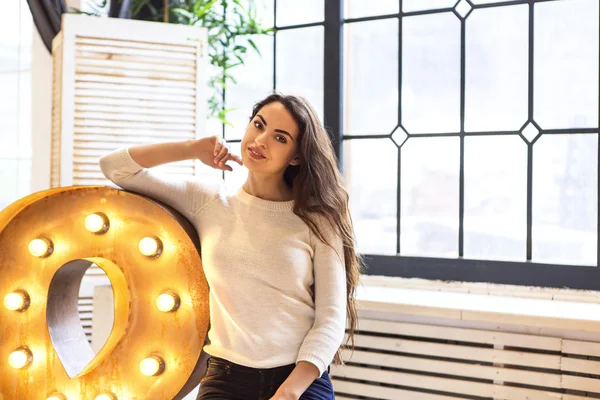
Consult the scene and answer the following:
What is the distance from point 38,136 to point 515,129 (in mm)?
2119

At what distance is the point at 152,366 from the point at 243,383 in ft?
0.74

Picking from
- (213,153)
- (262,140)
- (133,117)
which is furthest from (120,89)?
(262,140)

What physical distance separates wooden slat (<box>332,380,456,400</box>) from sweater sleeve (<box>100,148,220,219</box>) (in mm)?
982

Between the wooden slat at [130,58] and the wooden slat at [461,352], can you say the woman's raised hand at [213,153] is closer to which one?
the wooden slat at [461,352]

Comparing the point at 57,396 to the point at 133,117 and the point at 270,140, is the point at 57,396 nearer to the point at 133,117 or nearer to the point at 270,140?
the point at 270,140

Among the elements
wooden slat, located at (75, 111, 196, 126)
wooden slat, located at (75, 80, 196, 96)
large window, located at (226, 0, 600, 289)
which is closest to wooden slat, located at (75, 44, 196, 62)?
wooden slat, located at (75, 80, 196, 96)

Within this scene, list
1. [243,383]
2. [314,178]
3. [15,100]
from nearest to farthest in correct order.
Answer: [243,383], [314,178], [15,100]

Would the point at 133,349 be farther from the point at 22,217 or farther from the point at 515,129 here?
the point at 515,129

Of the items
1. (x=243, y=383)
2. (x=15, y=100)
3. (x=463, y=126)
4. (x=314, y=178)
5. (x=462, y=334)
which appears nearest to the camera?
(x=243, y=383)

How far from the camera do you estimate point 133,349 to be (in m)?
1.70

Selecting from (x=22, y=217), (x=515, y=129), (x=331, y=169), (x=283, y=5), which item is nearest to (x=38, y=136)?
(x=283, y=5)

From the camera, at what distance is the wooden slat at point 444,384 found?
216 centimetres

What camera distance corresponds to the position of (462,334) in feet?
7.39

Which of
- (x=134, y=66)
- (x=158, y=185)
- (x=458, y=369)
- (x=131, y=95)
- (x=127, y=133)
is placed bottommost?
(x=458, y=369)
